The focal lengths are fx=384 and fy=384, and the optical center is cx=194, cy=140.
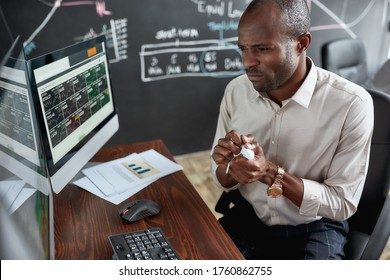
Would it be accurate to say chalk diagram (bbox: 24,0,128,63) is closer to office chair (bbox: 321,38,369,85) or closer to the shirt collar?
office chair (bbox: 321,38,369,85)

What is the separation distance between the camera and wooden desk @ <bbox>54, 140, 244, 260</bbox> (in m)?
0.95

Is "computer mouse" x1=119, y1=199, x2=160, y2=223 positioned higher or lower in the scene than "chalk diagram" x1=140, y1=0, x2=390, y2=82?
lower

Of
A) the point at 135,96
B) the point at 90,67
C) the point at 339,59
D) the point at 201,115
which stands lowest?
the point at 201,115

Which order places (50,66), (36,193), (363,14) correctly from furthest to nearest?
(363,14) < (50,66) < (36,193)

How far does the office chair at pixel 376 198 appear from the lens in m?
1.17

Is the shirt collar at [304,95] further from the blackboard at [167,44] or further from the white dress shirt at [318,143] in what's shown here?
the blackboard at [167,44]

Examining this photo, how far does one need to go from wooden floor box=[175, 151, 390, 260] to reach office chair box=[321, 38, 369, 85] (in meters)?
1.10

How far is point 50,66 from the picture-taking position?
1029 mm

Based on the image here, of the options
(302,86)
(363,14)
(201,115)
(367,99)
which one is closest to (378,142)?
(367,99)

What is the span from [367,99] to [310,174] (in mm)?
287

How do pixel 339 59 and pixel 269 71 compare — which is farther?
pixel 339 59

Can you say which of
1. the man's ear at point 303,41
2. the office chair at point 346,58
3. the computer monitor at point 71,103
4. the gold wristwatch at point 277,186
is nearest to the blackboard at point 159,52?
the office chair at point 346,58

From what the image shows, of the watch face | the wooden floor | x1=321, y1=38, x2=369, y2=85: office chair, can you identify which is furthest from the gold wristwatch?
x1=321, y1=38, x2=369, y2=85: office chair

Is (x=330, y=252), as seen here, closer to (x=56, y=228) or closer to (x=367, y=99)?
(x=367, y=99)
